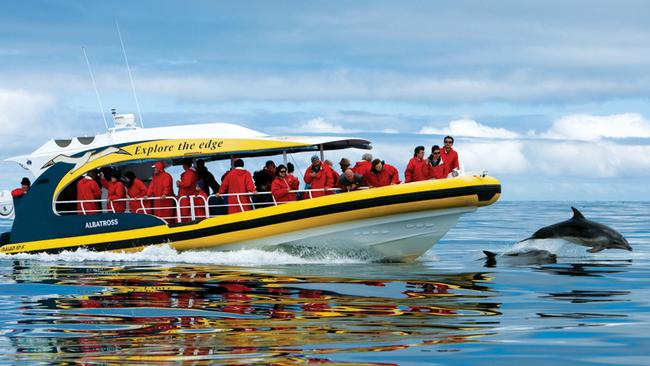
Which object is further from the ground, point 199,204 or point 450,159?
point 450,159

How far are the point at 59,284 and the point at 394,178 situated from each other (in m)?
6.03

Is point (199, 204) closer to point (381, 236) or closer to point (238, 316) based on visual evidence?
point (381, 236)

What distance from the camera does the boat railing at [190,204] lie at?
16.4 m

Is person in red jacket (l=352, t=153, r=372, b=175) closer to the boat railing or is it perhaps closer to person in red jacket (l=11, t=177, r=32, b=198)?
the boat railing

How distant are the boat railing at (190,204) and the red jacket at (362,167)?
0.48 m

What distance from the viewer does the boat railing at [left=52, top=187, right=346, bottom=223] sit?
1642 centimetres

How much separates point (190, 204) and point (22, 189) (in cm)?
432

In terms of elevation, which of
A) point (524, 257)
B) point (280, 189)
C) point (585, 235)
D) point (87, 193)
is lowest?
point (524, 257)

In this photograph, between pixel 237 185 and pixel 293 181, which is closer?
pixel 237 185

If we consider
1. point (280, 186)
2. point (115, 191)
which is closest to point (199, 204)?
point (115, 191)

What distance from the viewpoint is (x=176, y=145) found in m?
A: 17.0

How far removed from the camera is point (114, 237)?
17.2 metres

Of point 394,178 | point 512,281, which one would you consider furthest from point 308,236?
point 512,281

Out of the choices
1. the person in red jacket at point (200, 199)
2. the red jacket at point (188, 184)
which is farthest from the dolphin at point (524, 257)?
the red jacket at point (188, 184)
